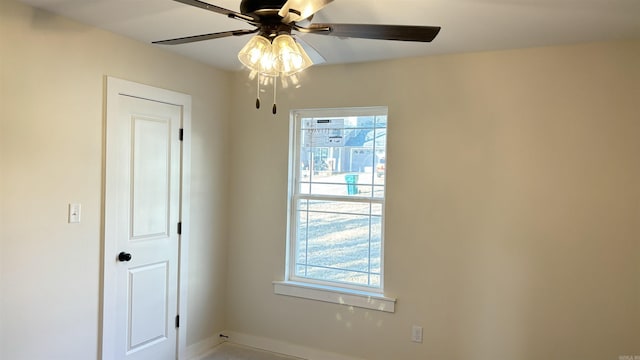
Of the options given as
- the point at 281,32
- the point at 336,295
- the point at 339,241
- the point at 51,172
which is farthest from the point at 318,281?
the point at 281,32

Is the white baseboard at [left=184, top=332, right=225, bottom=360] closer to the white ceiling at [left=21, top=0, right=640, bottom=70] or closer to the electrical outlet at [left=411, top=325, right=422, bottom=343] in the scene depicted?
the electrical outlet at [left=411, top=325, right=422, bottom=343]

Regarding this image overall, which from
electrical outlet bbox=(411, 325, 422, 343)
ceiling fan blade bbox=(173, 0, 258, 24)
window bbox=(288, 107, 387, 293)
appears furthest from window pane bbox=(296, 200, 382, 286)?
ceiling fan blade bbox=(173, 0, 258, 24)

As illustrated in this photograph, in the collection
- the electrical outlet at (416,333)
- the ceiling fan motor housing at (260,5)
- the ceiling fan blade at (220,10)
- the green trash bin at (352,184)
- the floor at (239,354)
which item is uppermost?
the ceiling fan motor housing at (260,5)

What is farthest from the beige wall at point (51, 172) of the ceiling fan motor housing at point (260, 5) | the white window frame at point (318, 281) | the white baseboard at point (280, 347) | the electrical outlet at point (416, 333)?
the electrical outlet at point (416, 333)

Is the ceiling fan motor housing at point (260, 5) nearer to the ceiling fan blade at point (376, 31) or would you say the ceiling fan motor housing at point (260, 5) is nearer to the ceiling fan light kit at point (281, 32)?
the ceiling fan light kit at point (281, 32)

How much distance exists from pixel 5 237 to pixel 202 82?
181 cm

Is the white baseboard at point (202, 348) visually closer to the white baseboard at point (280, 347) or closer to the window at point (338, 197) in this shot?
the white baseboard at point (280, 347)

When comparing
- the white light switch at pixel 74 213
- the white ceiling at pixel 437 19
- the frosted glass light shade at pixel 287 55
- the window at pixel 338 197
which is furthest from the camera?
the window at pixel 338 197

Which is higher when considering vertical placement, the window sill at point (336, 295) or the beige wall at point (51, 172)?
the beige wall at point (51, 172)

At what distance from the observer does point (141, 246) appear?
2990 mm

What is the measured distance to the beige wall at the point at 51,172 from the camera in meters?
2.24

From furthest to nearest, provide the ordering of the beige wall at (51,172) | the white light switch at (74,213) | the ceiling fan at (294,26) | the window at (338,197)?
the window at (338,197) < the white light switch at (74,213) < the beige wall at (51,172) < the ceiling fan at (294,26)

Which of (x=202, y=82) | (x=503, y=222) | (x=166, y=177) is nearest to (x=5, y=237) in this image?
(x=166, y=177)

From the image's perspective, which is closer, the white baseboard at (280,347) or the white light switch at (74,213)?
the white light switch at (74,213)
